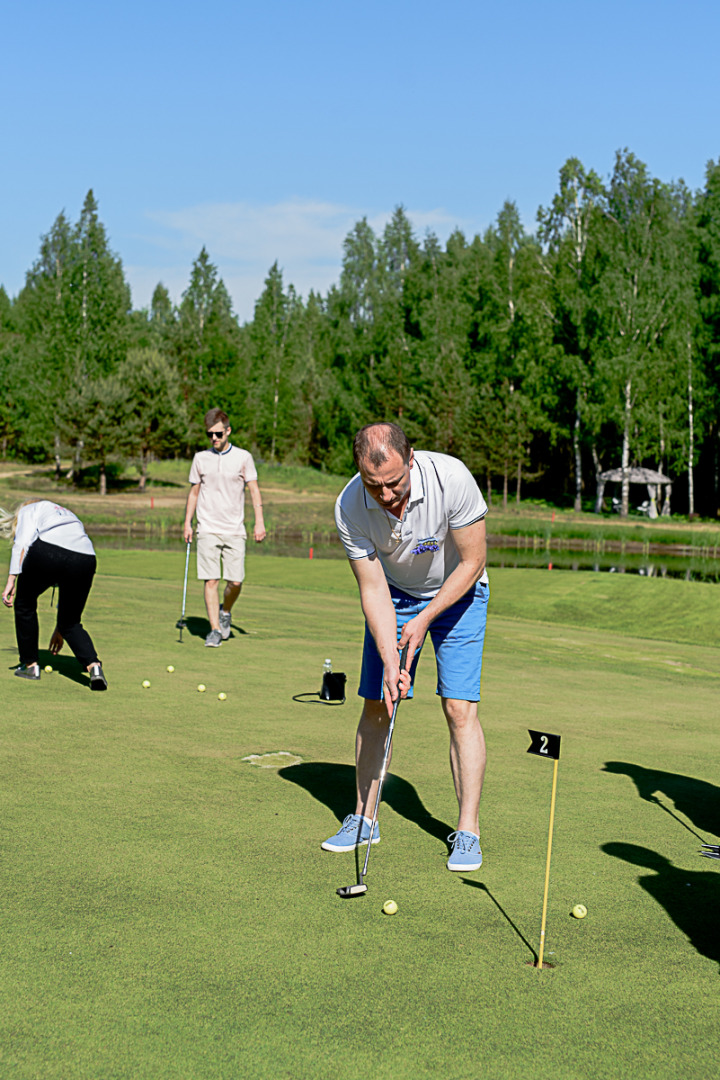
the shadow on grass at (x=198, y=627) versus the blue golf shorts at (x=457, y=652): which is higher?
the blue golf shorts at (x=457, y=652)

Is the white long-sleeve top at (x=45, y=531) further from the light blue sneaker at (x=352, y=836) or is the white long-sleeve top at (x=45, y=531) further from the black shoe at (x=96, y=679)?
the light blue sneaker at (x=352, y=836)

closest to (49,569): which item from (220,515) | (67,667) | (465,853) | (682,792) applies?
(67,667)

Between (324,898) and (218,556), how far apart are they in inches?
261

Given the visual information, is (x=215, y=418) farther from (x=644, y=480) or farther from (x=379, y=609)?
(x=644, y=480)

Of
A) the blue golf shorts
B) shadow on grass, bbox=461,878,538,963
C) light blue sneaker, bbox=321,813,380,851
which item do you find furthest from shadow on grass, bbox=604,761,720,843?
light blue sneaker, bbox=321,813,380,851

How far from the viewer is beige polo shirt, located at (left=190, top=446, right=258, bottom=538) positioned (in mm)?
10133

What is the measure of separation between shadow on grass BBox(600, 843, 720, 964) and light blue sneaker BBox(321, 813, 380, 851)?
1095 mm

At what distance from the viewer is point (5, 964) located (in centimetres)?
327

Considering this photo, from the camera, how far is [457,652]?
15.1 feet

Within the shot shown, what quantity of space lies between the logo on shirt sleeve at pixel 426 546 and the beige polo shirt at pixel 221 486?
18.9 ft

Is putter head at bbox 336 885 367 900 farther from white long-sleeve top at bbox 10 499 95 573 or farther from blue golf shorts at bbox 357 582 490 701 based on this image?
white long-sleeve top at bbox 10 499 95 573

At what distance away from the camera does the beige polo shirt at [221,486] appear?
33.2ft

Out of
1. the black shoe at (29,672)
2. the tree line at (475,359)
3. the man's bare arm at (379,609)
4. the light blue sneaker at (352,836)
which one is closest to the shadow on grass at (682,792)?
the light blue sneaker at (352,836)

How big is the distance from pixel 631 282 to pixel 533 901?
53030 millimetres
